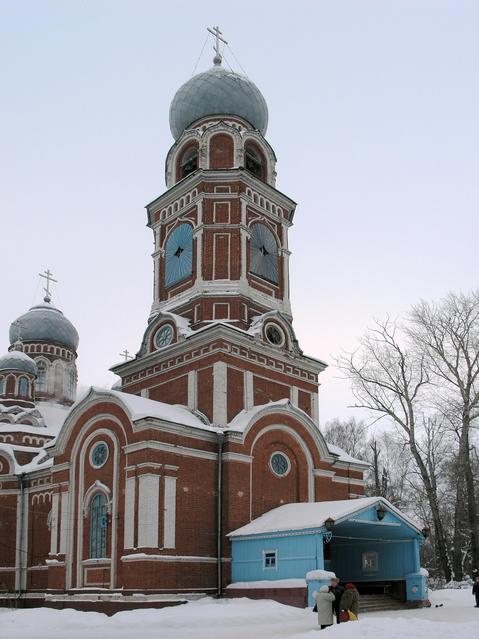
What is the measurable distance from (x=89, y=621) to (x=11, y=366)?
17841mm

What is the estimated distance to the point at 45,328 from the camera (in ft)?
121

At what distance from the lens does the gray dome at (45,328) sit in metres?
36.7

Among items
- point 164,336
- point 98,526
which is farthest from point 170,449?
point 164,336

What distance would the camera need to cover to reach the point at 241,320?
2394 cm

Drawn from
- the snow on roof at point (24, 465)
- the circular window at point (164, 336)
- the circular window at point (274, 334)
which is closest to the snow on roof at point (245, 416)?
the circular window at point (274, 334)

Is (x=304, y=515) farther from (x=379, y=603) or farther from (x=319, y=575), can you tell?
(x=379, y=603)

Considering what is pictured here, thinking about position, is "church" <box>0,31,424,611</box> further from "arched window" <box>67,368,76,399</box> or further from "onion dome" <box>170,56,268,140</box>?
"arched window" <box>67,368,76,399</box>

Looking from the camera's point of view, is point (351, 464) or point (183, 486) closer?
point (183, 486)

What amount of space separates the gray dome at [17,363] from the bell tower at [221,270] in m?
8.72

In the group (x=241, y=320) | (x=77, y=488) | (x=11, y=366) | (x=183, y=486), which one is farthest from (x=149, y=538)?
(x=11, y=366)

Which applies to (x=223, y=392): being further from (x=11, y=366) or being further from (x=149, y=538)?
(x=11, y=366)

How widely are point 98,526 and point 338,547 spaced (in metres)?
7.43

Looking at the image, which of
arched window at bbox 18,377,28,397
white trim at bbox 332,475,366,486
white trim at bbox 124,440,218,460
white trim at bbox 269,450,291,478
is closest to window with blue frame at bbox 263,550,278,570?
white trim at bbox 124,440,218,460

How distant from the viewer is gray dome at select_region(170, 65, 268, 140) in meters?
27.5
